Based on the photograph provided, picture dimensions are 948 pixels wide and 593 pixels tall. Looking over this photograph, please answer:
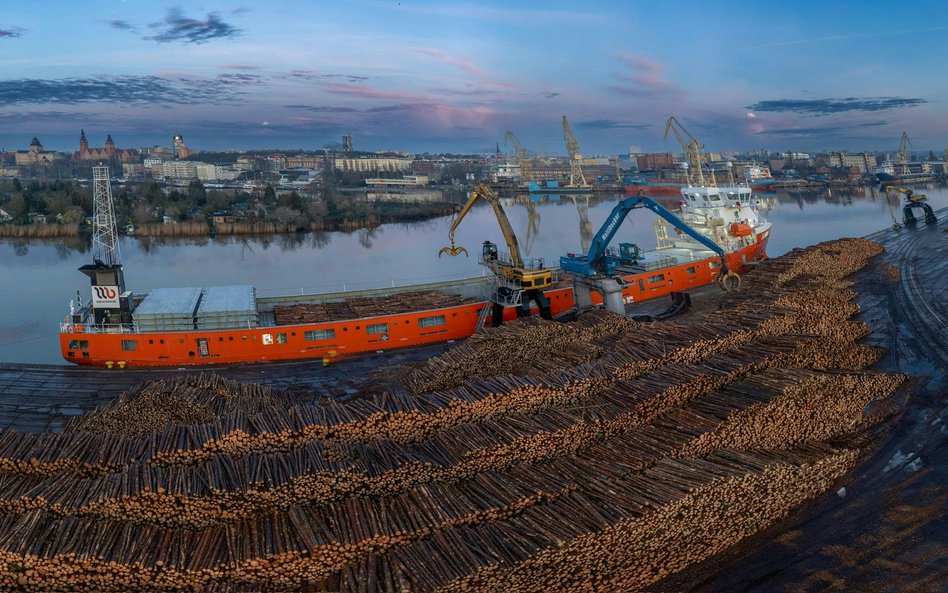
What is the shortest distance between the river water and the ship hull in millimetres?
3310

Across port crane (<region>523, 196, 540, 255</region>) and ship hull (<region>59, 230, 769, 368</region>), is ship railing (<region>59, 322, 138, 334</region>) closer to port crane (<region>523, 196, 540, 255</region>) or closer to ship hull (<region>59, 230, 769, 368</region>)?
ship hull (<region>59, 230, 769, 368</region>)

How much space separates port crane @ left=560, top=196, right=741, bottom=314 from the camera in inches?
888

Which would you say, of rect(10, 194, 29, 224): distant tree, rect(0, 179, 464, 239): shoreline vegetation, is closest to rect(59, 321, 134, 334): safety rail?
rect(0, 179, 464, 239): shoreline vegetation

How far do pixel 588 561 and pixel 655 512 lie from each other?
49.6 inches

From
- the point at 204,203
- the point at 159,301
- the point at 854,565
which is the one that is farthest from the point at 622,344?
the point at 204,203

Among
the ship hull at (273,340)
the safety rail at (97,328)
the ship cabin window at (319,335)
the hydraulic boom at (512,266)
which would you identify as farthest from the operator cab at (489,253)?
the safety rail at (97,328)

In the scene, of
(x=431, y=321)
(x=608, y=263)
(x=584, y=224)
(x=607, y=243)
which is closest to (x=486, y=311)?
(x=431, y=321)

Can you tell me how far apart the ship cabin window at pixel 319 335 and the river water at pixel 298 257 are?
8.68 meters

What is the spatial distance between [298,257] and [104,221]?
91.6 feet

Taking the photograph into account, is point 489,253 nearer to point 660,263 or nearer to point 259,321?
point 259,321

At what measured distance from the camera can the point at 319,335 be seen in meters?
21.0

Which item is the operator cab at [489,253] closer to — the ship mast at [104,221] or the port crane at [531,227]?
the ship mast at [104,221]

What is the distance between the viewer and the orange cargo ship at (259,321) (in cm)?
1998

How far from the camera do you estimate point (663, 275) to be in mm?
27984
